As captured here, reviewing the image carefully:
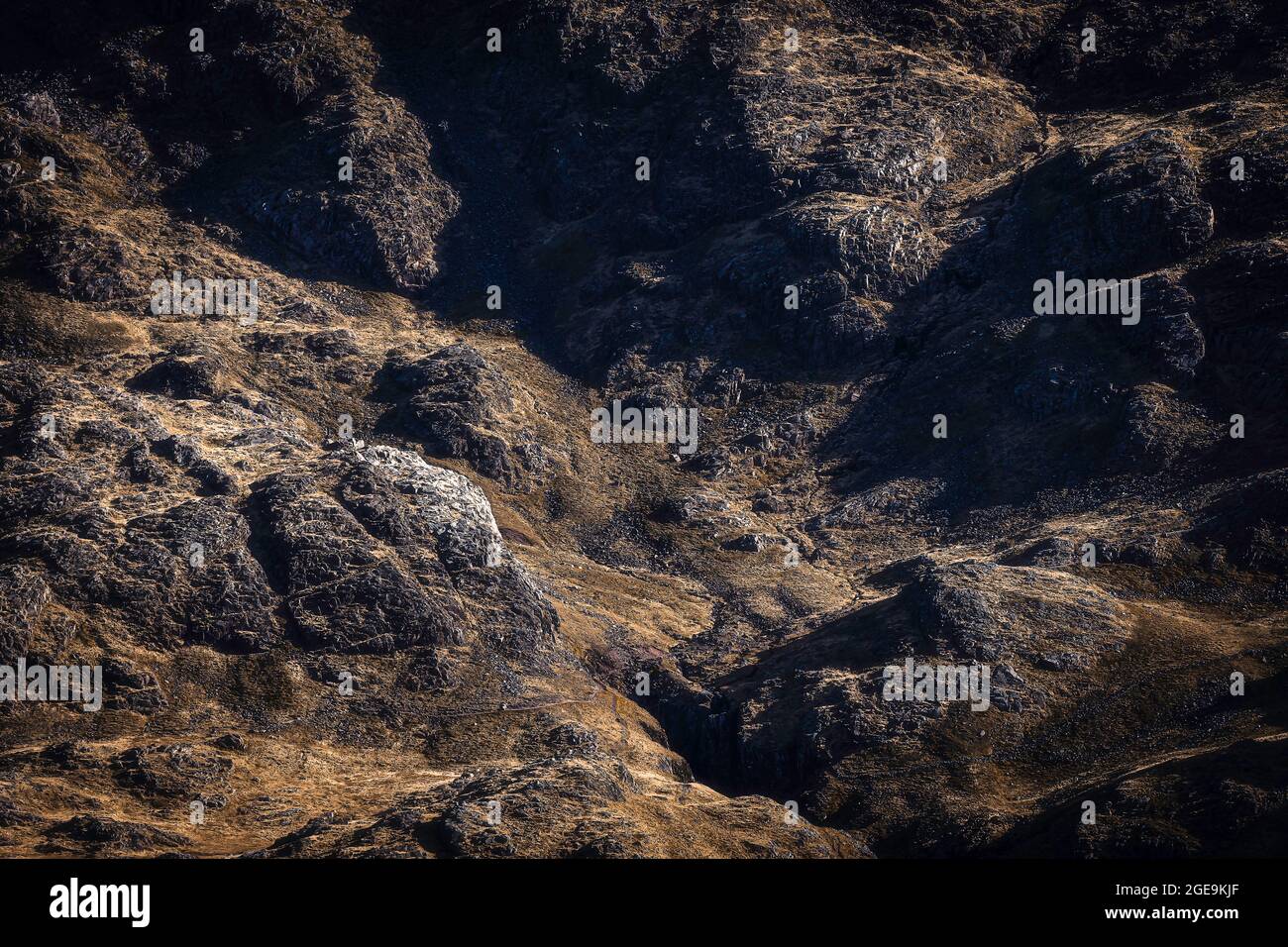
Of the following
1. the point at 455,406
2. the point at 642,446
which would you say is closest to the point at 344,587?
the point at 455,406

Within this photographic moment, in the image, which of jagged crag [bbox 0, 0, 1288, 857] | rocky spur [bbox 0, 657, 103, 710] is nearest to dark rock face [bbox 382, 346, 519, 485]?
jagged crag [bbox 0, 0, 1288, 857]

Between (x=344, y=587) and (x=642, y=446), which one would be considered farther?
(x=642, y=446)

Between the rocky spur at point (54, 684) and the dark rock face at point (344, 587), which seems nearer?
the rocky spur at point (54, 684)

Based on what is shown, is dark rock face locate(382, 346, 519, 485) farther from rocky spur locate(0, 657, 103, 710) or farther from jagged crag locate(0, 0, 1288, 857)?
rocky spur locate(0, 657, 103, 710)

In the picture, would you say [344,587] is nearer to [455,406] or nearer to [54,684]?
[54,684]

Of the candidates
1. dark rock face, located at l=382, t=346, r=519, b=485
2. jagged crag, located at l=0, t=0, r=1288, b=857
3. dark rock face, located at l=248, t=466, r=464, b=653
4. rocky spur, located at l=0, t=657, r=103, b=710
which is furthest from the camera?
dark rock face, located at l=382, t=346, r=519, b=485

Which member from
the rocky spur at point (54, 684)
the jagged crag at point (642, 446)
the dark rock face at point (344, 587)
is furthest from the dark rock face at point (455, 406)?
the rocky spur at point (54, 684)

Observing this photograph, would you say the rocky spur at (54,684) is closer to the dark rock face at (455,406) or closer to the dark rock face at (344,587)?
the dark rock face at (344,587)

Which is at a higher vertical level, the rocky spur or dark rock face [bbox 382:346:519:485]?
dark rock face [bbox 382:346:519:485]
